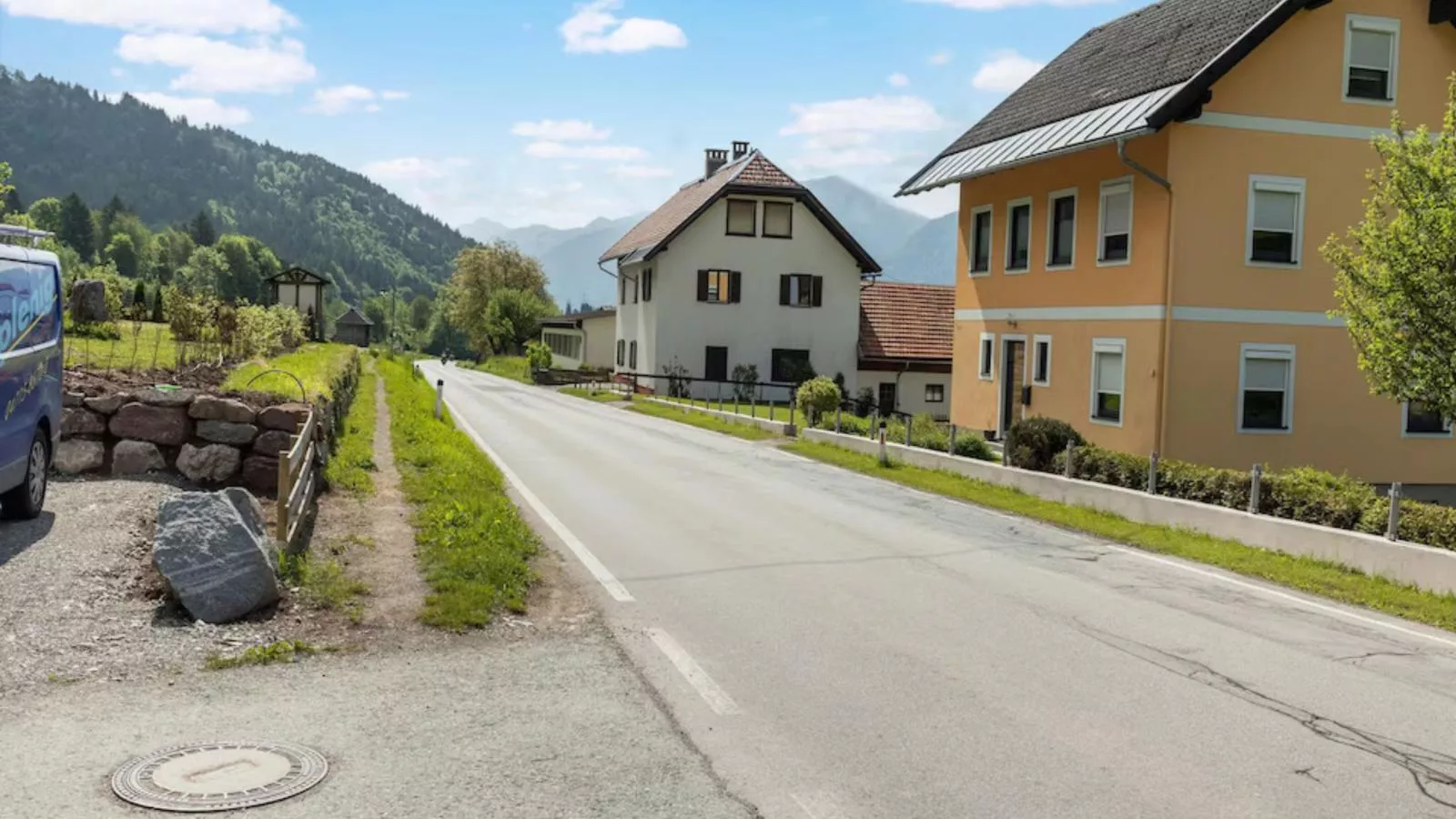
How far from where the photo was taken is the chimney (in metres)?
56.8

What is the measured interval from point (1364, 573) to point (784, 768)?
28.6 feet

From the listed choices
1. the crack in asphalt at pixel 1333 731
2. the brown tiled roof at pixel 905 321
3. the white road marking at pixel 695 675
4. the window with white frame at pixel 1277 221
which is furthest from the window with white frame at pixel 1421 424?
the brown tiled roof at pixel 905 321

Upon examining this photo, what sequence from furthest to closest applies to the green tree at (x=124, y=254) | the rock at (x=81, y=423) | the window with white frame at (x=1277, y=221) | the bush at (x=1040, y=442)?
the green tree at (x=124, y=254) < the window with white frame at (x=1277, y=221) < the bush at (x=1040, y=442) < the rock at (x=81, y=423)

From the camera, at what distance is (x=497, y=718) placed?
6.13 meters

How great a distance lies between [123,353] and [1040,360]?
1958cm

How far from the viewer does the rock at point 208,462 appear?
445 inches

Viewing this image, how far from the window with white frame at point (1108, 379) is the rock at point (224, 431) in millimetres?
16498

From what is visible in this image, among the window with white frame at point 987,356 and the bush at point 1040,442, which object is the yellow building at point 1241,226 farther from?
the bush at point 1040,442

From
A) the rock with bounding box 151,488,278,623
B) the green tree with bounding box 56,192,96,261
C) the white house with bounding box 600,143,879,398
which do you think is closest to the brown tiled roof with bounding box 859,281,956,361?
the white house with bounding box 600,143,879,398

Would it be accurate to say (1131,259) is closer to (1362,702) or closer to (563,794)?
(1362,702)

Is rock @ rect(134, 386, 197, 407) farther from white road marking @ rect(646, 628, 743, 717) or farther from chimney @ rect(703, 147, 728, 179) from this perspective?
chimney @ rect(703, 147, 728, 179)

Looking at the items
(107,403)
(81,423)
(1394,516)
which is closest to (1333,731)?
(1394,516)

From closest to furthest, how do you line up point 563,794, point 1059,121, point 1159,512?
1. point 563,794
2. point 1159,512
3. point 1059,121

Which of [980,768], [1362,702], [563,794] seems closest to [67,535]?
[563,794]
